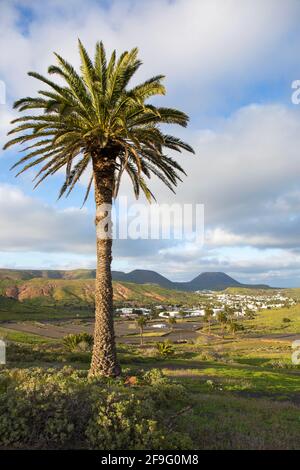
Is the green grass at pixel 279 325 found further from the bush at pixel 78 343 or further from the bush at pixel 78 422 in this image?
the bush at pixel 78 422

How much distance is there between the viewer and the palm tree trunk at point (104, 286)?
16328mm

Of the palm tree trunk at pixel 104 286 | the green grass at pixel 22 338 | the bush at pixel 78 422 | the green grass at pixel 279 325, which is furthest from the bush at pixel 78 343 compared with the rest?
the green grass at pixel 279 325

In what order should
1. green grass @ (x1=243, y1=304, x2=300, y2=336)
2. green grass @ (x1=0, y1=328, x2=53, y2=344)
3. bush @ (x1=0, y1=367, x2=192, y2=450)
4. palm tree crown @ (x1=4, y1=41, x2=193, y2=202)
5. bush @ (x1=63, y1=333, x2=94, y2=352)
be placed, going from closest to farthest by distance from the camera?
1. bush @ (x1=0, y1=367, x2=192, y2=450)
2. palm tree crown @ (x1=4, y1=41, x2=193, y2=202)
3. bush @ (x1=63, y1=333, x2=94, y2=352)
4. green grass @ (x1=0, y1=328, x2=53, y2=344)
5. green grass @ (x1=243, y1=304, x2=300, y2=336)

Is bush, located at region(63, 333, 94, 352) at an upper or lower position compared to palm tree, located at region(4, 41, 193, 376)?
lower

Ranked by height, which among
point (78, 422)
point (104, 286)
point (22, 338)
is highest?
point (104, 286)

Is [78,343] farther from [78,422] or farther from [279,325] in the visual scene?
[279,325]

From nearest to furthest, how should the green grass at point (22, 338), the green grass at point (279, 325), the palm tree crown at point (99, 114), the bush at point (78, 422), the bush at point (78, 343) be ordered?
the bush at point (78, 422), the palm tree crown at point (99, 114), the bush at point (78, 343), the green grass at point (22, 338), the green grass at point (279, 325)

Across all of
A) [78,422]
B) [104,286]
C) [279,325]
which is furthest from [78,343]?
[279,325]

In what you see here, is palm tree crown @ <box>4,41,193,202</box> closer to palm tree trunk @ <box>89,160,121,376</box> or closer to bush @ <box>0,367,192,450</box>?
palm tree trunk @ <box>89,160,121,376</box>

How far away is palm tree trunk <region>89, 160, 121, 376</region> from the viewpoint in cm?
1633

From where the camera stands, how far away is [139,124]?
16828mm

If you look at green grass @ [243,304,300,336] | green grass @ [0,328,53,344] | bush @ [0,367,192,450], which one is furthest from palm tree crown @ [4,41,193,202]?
green grass @ [243,304,300,336]

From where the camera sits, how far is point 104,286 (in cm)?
1661

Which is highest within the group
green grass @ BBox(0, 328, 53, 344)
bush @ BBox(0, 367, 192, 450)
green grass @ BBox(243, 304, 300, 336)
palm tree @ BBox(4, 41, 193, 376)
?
palm tree @ BBox(4, 41, 193, 376)
